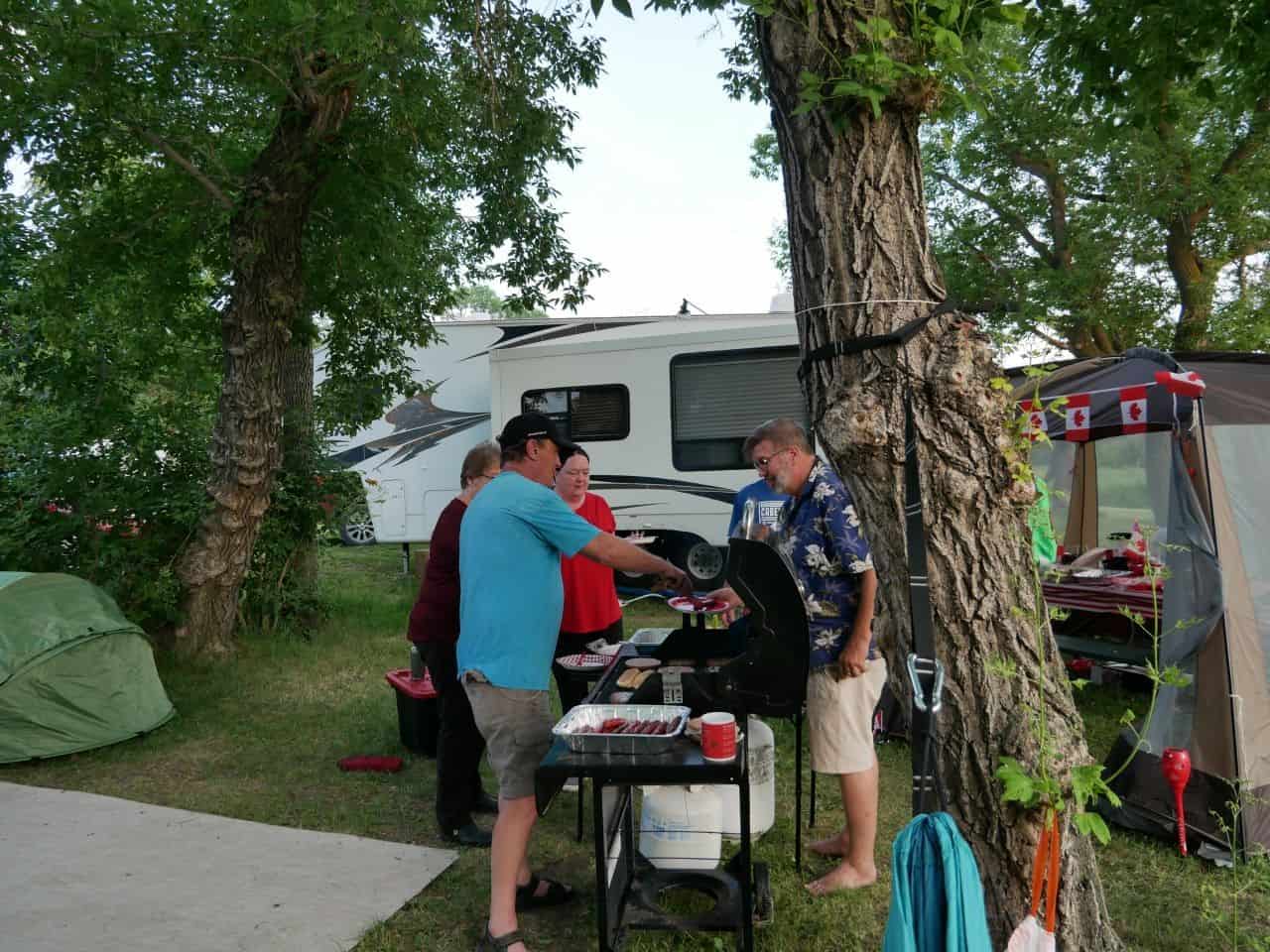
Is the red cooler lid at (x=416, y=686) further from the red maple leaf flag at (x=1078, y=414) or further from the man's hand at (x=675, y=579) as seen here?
the red maple leaf flag at (x=1078, y=414)

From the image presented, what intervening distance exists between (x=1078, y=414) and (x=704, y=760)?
13.9 ft

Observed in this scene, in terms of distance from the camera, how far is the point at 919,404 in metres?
2.33

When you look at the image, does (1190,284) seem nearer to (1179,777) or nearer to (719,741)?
(1179,777)

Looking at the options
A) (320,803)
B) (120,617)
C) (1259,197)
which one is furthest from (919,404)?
(1259,197)

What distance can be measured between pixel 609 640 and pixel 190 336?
203 inches

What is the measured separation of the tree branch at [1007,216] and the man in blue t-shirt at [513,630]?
15.6 m

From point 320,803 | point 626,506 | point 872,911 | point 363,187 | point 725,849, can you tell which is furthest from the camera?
point 626,506

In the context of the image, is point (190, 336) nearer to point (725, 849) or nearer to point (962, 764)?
point (725, 849)

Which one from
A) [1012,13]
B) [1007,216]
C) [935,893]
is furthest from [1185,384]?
[1007,216]

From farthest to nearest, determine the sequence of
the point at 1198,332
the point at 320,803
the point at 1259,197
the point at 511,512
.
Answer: the point at 1198,332 → the point at 1259,197 → the point at 320,803 → the point at 511,512

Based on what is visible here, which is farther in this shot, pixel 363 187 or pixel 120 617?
pixel 363 187

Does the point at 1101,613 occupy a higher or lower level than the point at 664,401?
lower

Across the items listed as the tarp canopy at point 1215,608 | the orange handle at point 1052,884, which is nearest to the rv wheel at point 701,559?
the tarp canopy at point 1215,608

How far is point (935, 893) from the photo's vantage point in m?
1.65
